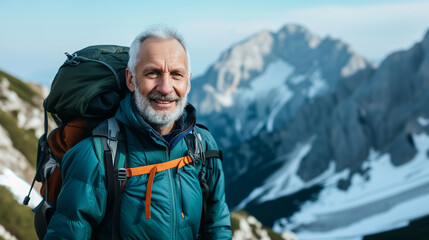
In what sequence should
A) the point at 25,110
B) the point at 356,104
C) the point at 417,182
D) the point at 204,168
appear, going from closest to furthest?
the point at 204,168 → the point at 25,110 → the point at 417,182 → the point at 356,104

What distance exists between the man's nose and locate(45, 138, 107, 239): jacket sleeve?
1.23m

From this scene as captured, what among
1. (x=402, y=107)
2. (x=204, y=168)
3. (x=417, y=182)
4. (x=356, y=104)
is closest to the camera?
(x=204, y=168)

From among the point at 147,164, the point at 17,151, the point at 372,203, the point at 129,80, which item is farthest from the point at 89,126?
the point at 372,203

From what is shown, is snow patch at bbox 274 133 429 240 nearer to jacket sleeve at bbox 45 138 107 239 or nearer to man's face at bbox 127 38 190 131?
man's face at bbox 127 38 190 131

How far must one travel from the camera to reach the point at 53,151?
6.00m

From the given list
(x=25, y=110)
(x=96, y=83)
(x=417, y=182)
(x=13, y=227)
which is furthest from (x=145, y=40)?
(x=417, y=182)

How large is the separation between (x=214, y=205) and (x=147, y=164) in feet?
4.78

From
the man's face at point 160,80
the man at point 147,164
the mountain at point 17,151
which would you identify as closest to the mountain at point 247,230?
the mountain at point 17,151

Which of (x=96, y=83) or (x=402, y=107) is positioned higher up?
(x=96, y=83)

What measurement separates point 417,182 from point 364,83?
69151mm

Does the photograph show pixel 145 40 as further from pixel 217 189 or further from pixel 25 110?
pixel 25 110

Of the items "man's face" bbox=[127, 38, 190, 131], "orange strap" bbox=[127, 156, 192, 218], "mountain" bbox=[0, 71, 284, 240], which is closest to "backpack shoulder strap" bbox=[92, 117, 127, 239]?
"orange strap" bbox=[127, 156, 192, 218]

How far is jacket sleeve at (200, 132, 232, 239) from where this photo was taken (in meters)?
6.47

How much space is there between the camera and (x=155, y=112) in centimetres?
582
